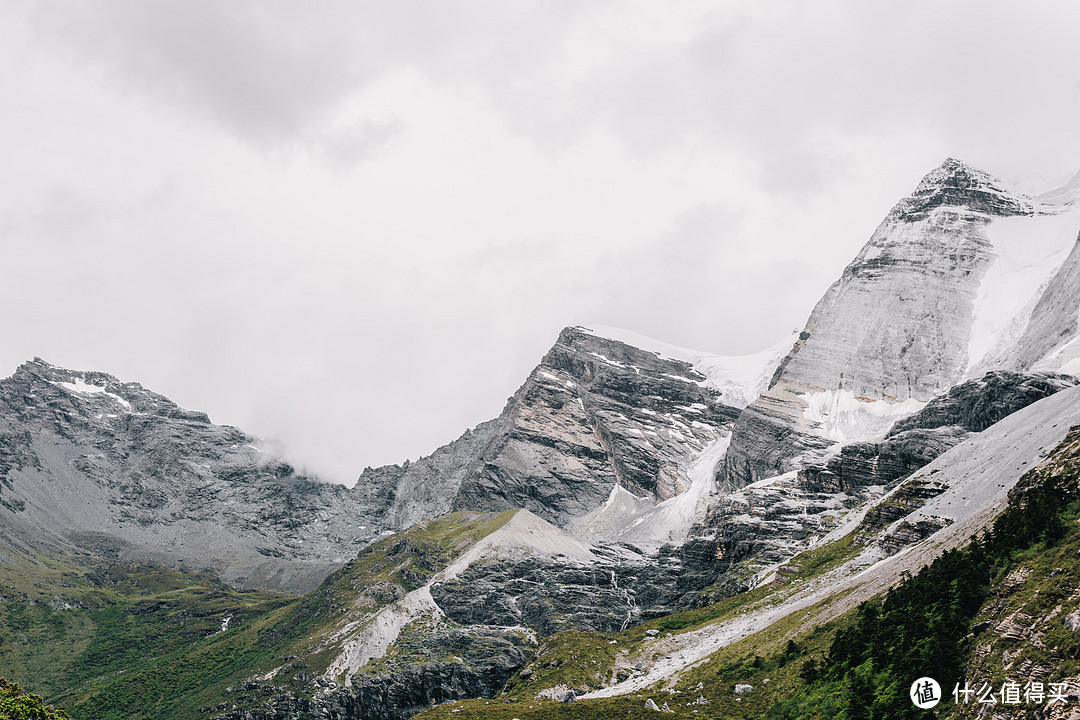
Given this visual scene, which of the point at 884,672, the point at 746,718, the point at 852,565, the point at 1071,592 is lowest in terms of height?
the point at 746,718

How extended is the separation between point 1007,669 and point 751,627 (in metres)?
98.2

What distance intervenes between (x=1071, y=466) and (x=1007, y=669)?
46.1 meters

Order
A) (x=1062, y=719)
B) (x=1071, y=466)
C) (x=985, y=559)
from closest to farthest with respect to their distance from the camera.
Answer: (x=1062, y=719) < (x=985, y=559) < (x=1071, y=466)

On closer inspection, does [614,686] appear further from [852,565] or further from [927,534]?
[927,534]

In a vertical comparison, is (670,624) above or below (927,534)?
below

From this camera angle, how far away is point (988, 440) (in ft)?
607

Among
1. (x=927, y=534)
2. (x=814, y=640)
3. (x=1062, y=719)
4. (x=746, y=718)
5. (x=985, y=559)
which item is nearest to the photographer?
(x=1062, y=719)

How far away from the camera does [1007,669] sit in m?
64.7

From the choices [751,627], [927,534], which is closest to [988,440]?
[927,534]

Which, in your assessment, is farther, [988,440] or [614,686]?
[988,440]

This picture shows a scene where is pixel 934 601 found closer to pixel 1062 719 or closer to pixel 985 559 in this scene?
pixel 985 559

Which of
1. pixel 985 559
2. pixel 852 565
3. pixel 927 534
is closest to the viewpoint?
pixel 985 559

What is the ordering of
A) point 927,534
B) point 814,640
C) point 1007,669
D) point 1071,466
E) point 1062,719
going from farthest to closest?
point 927,534, point 814,640, point 1071,466, point 1007,669, point 1062,719

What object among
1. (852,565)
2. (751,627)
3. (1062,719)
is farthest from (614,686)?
(1062,719)
